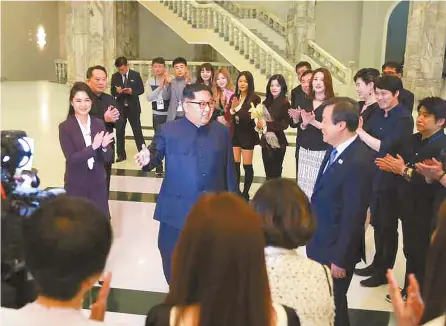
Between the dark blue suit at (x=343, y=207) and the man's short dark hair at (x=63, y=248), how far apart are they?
1.61 meters

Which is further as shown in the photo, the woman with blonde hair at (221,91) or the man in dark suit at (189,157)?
the woman with blonde hair at (221,91)

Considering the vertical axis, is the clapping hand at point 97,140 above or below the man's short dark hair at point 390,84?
below

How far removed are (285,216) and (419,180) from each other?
193cm

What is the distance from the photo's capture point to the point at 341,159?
2.77m

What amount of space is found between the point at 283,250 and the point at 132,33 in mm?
18678

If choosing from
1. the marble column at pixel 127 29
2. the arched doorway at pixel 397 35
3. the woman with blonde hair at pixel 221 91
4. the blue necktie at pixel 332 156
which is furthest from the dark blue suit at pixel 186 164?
the arched doorway at pixel 397 35

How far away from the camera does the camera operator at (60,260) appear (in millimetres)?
1355

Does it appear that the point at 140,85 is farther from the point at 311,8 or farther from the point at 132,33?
the point at 132,33

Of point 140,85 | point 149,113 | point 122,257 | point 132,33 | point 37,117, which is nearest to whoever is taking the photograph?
point 122,257

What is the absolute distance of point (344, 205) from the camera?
2.73m

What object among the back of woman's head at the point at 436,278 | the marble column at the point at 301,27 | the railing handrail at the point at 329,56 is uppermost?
the marble column at the point at 301,27

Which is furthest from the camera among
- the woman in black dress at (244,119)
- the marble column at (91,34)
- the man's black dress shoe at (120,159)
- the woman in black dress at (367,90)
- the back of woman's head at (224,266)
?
the marble column at (91,34)

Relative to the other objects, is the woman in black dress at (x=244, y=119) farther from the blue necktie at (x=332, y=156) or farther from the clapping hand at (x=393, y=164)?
the blue necktie at (x=332, y=156)

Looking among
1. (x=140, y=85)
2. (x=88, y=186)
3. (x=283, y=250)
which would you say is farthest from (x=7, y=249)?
(x=140, y=85)
